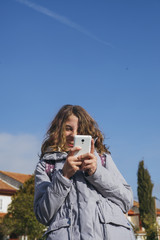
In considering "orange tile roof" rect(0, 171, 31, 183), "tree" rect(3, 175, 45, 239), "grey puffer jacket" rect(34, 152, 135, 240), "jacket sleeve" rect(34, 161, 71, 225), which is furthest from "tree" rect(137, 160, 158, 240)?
"jacket sleeve" rect(34, 161, 71, 225)

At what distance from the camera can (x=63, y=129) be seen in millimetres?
2523

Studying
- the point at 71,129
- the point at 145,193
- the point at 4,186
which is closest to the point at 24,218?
the point at 4,186

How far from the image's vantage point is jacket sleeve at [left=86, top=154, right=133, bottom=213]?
2141mm

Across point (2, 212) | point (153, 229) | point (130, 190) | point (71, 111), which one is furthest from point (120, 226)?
point (2, 212)

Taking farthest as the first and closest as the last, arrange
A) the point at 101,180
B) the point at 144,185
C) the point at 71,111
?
the point at 144,185, the point at 71,111, the point at 101,180

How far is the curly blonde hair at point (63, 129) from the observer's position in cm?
252

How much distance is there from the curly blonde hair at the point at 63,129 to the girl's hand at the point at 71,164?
0.37m

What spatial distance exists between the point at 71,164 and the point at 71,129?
1.74 ft

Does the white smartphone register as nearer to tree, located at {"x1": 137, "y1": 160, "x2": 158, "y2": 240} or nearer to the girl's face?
the girl's face

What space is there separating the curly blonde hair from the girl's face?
0.03m

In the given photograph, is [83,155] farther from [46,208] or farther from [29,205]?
[29,205]

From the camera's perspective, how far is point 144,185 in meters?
44.4

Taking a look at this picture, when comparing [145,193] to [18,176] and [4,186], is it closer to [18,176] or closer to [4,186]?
[18,176]

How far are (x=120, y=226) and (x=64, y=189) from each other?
445 mm
